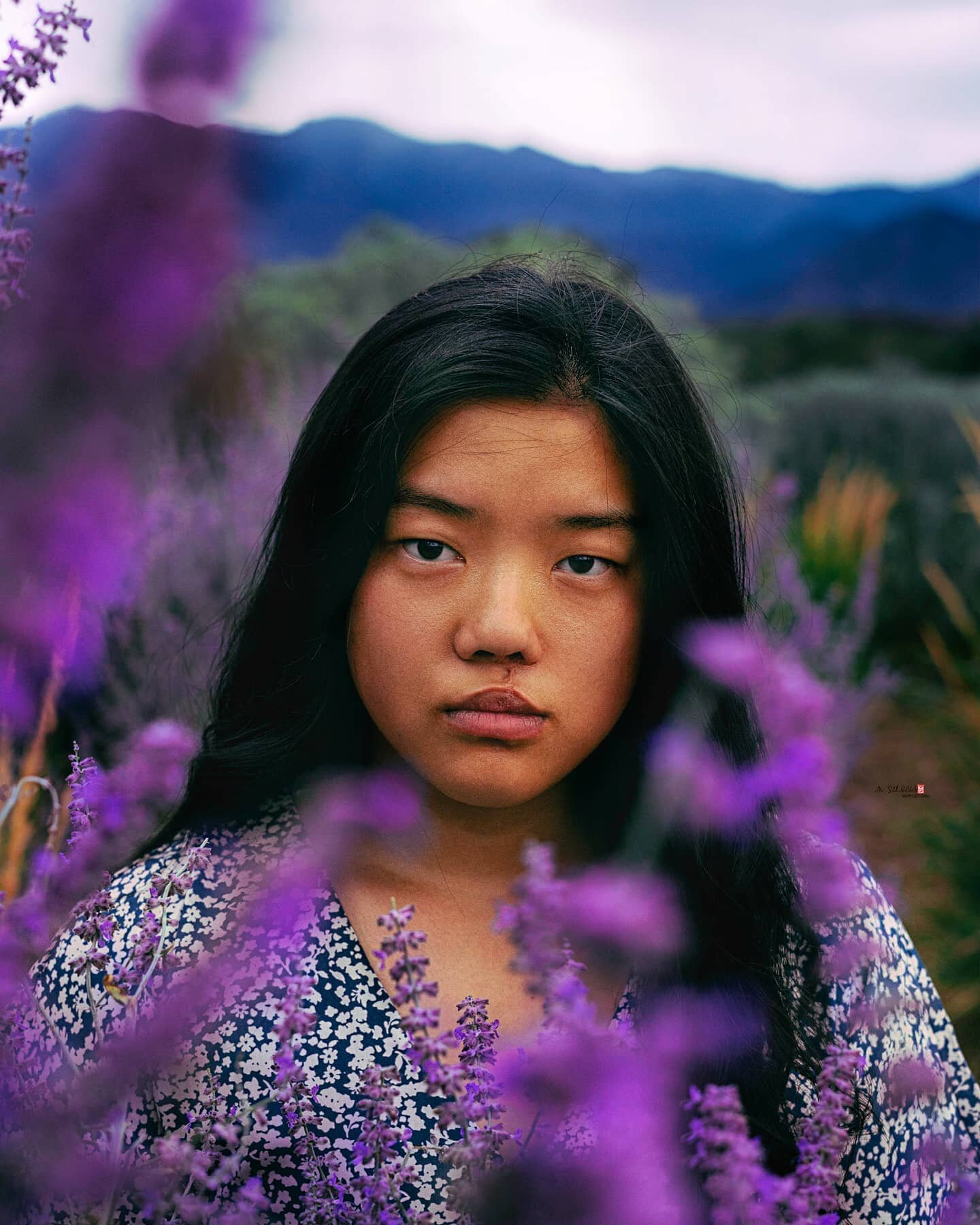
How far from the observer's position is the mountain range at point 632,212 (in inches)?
84.1

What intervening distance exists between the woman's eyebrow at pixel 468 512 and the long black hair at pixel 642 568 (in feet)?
0.09

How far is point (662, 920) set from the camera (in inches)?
46.0

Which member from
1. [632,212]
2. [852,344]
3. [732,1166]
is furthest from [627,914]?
[852,344]

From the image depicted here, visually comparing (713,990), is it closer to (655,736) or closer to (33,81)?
(655,736)

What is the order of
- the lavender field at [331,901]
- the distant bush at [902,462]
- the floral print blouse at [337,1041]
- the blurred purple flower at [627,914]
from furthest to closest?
the distant bush at [902,462]
the floral print blouse at [337,1041]
the blurred purple flower at [627,914]
the lavender field at [331,901]

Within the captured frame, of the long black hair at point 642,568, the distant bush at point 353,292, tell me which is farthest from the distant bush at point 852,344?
the long black hair at point 642,568

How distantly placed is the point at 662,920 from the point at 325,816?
0.40 meters

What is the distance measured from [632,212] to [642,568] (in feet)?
2.43

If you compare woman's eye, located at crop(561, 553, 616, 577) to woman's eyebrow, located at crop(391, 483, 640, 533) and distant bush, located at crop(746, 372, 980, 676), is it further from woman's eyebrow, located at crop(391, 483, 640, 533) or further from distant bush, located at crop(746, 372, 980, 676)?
distant bush, located at crop(746, 372, 980, 676)

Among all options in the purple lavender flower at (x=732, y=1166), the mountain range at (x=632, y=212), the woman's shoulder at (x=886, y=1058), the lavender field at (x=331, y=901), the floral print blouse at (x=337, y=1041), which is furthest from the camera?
the mountain range at (x=632, y=212)

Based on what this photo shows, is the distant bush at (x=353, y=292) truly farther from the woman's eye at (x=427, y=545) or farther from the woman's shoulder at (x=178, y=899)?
the woman's eye at (x=427, y=545)

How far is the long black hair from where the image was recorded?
1.24 metres

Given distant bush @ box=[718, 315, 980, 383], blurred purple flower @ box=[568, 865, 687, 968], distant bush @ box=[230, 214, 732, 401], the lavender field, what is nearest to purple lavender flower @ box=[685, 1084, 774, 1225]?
the lavender field

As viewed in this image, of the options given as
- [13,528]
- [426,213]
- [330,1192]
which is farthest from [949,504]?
[330,1192]
